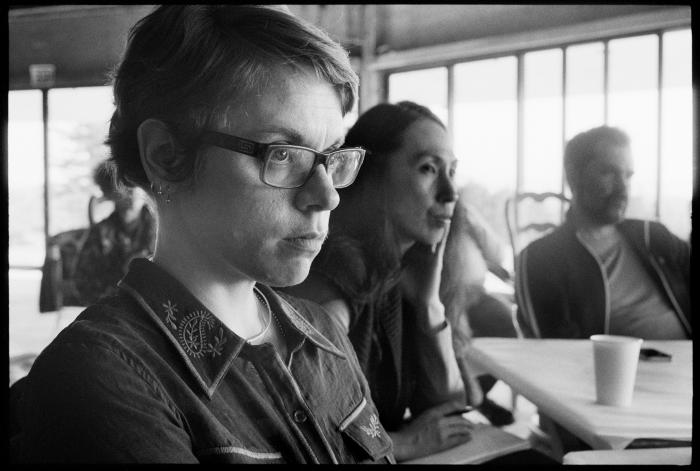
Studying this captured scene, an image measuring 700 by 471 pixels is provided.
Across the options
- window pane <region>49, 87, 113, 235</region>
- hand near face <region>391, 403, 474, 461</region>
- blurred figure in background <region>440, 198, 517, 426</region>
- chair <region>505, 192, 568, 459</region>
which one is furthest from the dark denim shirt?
chair <region>505, 192, 568, 459</region>

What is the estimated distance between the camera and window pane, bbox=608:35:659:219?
2.80ft

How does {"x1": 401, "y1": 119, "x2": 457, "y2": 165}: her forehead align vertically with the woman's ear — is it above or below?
above

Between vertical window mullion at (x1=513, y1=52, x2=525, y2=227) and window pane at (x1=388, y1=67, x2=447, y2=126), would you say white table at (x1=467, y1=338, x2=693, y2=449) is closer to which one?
vertical window mullion at (x1=513, y1=52, x2=525, y2=227)

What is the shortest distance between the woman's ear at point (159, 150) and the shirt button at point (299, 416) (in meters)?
0.30

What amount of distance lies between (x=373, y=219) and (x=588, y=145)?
0.47 metres

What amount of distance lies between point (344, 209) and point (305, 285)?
12 centimetres

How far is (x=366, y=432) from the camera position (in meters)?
0.75

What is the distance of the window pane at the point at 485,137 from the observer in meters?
0.88

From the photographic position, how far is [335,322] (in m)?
0.83

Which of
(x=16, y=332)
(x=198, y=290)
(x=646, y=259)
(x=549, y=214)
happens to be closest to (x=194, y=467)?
(x=198, y=290)

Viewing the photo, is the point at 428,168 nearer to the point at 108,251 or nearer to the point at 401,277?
the point at 401,277

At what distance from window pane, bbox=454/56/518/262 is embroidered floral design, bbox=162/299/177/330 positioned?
0.48m

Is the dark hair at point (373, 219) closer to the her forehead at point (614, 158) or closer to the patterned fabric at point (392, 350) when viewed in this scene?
the patterned fabric at point (392, 350)

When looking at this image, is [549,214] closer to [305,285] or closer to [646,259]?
[646,259]
